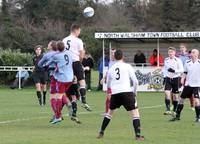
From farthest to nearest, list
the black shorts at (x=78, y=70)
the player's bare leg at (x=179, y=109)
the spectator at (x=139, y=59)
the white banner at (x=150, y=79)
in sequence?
the spectator at (x=139, y=59) → the white banner at (x=150, y=79) → the player's bare leg at (x=179, y=109) → the black shorts at (x=78, y=70)

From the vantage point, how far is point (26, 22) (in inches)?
3233

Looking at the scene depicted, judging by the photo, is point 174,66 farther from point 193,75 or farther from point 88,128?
point 88,128

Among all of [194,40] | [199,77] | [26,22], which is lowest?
[199,77]

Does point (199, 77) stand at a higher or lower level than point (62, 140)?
higher

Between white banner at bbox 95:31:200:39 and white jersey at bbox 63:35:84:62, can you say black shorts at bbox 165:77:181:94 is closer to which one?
white jersey at bbox 63:35:84:62

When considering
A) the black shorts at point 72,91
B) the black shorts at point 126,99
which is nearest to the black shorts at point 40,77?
the black shorts at point 72,91

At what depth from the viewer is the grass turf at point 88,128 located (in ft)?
41.8

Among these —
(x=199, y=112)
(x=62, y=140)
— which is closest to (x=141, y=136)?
(x=62, y=140)

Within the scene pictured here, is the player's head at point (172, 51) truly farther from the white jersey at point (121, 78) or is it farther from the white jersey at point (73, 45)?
the white jersey at point (121, 78)

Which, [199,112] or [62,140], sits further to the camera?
[199,112]

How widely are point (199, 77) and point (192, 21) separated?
66.7 meters

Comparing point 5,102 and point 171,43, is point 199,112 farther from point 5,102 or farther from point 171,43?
point 171,43

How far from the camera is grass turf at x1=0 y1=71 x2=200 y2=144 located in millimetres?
12742

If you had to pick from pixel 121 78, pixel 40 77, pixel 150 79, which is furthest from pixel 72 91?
pixel 150 79
